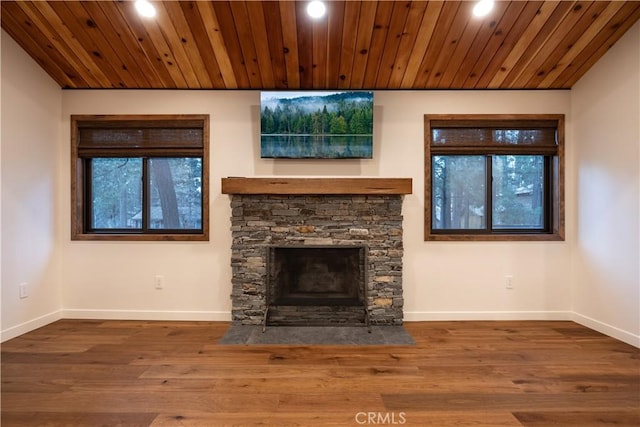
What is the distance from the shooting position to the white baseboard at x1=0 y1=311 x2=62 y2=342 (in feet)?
8.84

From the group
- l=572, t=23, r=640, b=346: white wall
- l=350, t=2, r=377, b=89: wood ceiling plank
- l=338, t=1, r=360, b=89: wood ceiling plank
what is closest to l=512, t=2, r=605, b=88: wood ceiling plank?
l=572, t=23, r=640, b=346: white wall

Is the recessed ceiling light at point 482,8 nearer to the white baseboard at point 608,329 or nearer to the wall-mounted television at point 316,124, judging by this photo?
the wall-mounted television at point 316,124

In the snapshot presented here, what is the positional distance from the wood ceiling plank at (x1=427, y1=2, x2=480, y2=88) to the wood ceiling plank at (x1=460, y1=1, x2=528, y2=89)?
15cm

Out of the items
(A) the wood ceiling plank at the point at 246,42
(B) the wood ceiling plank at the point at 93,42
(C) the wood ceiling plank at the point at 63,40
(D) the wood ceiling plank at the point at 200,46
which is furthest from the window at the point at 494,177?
(C) the wood ceiling plank at the point at 63,40

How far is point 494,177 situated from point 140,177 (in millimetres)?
3651

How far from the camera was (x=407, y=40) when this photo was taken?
2.64 meters

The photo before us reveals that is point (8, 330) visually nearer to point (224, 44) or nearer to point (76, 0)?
point (76, 0)

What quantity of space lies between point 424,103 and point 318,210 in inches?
58.8

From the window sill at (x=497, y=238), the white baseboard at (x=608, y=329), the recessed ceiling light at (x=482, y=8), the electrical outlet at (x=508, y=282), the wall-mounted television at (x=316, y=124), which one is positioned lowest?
the white baseboard at (x=608, y=329)

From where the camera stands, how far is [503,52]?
2.76m

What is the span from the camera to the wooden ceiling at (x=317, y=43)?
242cm

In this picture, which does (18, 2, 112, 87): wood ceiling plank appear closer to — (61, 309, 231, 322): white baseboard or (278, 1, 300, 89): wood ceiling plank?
(278, 1, 300, 89): wood ceiling plank

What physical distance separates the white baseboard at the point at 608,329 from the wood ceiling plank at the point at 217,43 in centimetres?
400

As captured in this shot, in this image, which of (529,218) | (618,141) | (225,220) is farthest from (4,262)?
(618,141)
